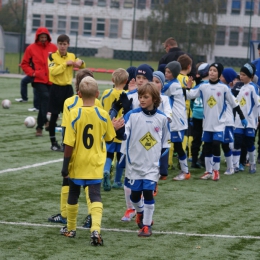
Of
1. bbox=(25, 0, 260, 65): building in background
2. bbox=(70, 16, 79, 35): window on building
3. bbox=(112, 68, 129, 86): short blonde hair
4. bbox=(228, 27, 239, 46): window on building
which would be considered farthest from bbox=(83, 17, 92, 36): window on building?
bbox=(112, 68, 129, 86): short blonde hair

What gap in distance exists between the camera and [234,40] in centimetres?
5778

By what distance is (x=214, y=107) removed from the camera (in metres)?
11.1

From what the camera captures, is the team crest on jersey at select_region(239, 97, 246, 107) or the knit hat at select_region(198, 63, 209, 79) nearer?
the knit hat at select_region(198, 63, 209, 79)

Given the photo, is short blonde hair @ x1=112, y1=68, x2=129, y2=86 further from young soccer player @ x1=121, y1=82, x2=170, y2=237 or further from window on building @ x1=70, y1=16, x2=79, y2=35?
window on building @ x1=70, y1=16, x2=79, y2=35

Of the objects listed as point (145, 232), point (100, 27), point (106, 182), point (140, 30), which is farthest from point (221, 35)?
point (145, 232)

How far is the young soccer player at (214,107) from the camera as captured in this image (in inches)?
435

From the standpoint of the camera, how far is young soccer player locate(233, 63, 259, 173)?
39.1 ft

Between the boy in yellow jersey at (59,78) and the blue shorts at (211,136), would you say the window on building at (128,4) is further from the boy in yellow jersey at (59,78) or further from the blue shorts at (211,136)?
the blue shorts at (211,136)

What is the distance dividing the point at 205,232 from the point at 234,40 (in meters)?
51.2

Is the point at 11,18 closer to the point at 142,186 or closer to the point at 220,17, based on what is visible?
the point at 220,17

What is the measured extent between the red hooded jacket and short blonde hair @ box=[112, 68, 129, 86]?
518 cm

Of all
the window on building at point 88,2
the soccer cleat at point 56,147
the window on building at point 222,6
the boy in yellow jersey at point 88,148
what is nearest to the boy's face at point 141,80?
the boy in yellow jersey at point 88,148

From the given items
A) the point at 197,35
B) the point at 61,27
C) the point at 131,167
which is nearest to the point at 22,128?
the point at 131,167

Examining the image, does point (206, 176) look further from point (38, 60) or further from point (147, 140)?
point (38, 60)
